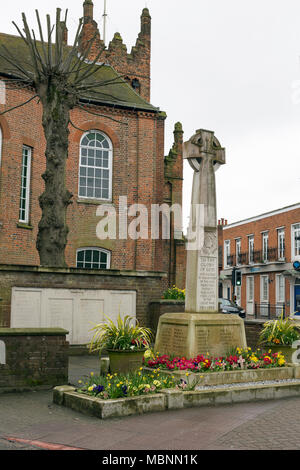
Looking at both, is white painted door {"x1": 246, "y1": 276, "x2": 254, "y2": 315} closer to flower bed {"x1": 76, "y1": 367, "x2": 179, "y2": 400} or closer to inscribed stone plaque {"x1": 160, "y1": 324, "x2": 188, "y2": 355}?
inscribed stone plaque {"x1": 160, "y1": 324, "x2": 188, "y2": 355}

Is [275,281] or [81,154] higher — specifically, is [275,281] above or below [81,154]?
below

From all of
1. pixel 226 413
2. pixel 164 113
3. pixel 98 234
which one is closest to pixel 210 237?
pixel 226 413

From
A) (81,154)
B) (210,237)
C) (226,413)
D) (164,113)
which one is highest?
(164,113)

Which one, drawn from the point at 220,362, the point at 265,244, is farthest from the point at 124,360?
the point at 265,244

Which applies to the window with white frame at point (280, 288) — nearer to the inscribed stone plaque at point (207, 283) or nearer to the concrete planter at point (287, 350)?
the concrete planter at point (287, 350)

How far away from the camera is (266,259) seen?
4522cm

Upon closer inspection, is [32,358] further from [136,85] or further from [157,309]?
[136,85]

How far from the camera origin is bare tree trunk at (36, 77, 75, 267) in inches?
570

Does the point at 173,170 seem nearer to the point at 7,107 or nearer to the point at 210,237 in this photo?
the point at 7,107

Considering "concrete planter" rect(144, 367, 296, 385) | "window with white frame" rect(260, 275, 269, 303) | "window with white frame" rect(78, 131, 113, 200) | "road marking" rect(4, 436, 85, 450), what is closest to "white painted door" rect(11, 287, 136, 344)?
"concrete planter" rect(144, 367, 296, 385)

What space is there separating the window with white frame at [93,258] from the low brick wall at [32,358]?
1298 centimetres

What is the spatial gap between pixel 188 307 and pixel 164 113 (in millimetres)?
16577

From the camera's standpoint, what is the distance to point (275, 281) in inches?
1730

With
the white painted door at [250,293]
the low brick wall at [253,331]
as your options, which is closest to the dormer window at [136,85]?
the low brick wall at [253,331]
